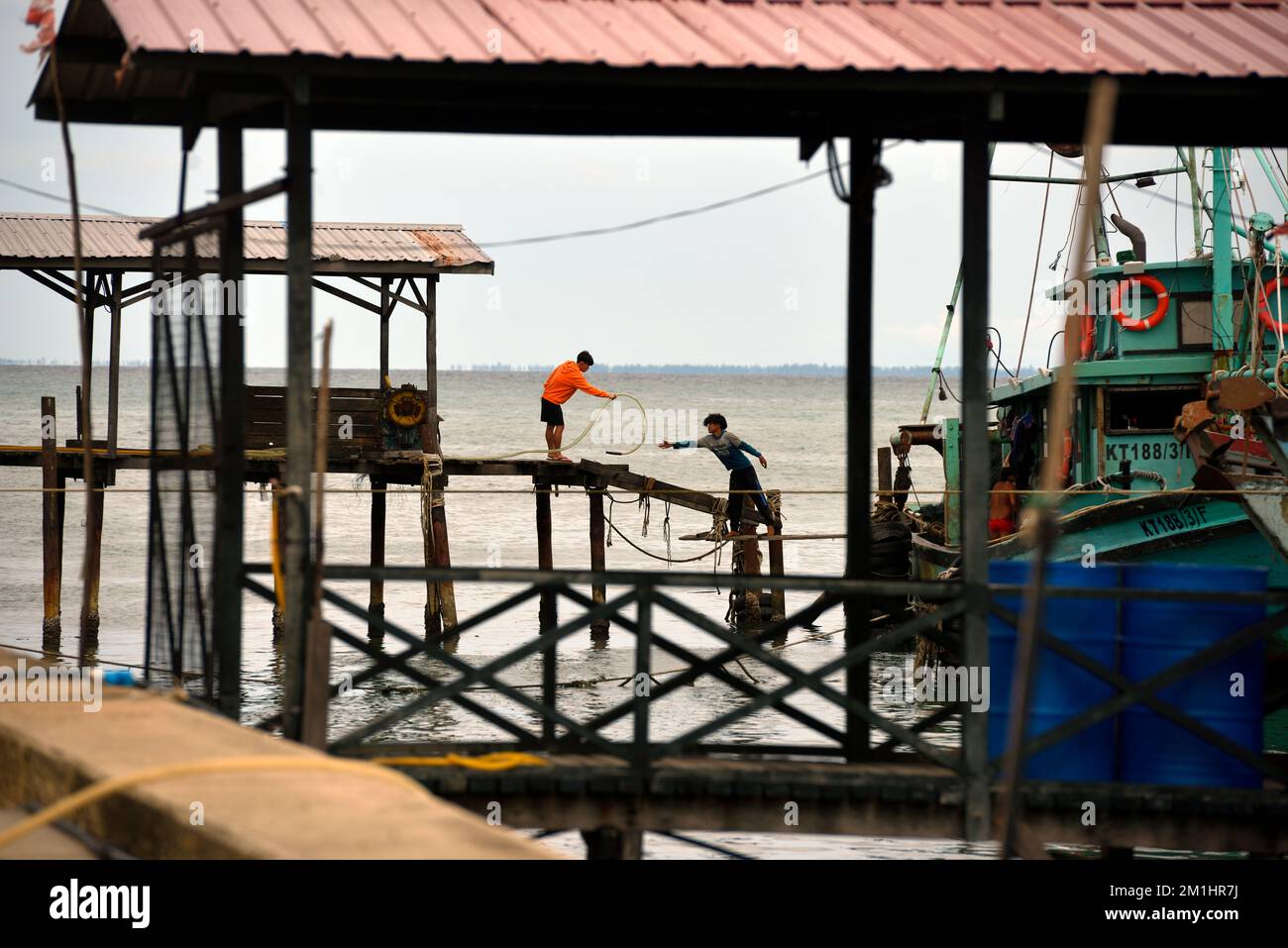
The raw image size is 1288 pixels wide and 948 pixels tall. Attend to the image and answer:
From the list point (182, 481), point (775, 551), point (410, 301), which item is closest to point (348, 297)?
point (410, 301)

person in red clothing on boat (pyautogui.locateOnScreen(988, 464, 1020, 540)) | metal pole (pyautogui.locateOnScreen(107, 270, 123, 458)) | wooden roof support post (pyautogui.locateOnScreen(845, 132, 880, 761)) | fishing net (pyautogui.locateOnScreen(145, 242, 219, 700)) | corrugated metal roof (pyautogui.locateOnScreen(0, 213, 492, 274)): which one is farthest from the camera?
metal pole (pyautogui.locateOnScreen(107, 270, 123, 458))

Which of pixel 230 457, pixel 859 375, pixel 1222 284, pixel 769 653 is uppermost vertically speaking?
pixel 1222 284

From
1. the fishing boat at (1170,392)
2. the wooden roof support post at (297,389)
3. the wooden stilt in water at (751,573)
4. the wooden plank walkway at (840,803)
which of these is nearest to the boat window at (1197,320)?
the fishing boat at (1170,392)

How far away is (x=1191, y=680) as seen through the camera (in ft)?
26.5

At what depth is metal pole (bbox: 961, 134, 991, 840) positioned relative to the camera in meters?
7.84

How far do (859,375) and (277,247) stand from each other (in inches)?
638

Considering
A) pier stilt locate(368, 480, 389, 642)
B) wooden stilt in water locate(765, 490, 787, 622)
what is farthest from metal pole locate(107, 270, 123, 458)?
wooden stilt in water locate(765, 490, 787, 622)

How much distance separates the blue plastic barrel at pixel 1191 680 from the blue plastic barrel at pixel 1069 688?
111mm

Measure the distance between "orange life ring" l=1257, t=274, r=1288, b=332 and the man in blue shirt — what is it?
6.63 meters

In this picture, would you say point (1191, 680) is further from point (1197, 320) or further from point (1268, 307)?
point (1197, 320)

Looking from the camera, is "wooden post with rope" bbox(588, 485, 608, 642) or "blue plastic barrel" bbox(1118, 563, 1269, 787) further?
"wooden post with rope" bbox(588, 485, 608, 642)

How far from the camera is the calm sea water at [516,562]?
1750cm

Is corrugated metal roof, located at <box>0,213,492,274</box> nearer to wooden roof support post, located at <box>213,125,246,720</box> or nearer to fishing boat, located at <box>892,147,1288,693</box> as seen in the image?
fishing boat, located at <box>892,147,1288,693</box>
